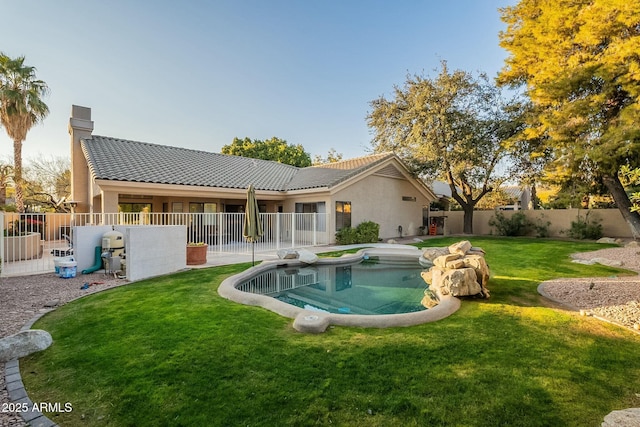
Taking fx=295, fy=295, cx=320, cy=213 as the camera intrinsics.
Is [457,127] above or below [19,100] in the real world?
below

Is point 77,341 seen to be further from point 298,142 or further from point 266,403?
point 298,142

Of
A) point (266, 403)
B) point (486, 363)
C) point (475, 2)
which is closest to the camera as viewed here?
point (266, 403)

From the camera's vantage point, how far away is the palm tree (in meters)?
17.4

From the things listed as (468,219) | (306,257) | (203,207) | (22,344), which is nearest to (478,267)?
(306,257)

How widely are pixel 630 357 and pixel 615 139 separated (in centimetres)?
1352

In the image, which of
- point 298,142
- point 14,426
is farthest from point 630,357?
point 298,142

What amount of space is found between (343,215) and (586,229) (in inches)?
645

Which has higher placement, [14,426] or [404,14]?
[404,14]

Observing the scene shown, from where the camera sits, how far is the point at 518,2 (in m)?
17.9

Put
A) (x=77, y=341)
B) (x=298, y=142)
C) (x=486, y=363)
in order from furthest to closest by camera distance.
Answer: (x=298, y=142) → (x=77, y=341) → (x=486, y=363)

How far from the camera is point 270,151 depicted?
134 ft

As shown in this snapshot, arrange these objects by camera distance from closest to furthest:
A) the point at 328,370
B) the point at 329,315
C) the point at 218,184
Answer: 1. the point at 328,370
2. the point at 329,315
3. the point at 218,184

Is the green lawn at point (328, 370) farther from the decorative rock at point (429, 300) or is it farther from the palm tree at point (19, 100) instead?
the palm tree at point (19, 100)

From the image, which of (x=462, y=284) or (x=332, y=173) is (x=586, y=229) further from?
(x=462, y=284)
